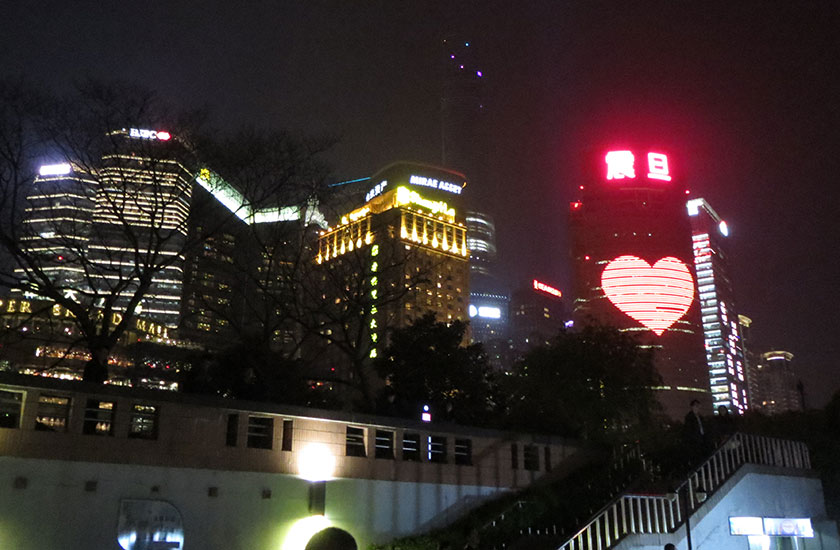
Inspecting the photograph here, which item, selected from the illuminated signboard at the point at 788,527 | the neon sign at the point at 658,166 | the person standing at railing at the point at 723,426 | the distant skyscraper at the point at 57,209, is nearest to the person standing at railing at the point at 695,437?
the person standing at railing at the point at 723,426

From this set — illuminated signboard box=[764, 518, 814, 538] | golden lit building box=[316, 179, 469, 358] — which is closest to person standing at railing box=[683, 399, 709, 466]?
illuminated signboard box=[764, 518, 814, 538]

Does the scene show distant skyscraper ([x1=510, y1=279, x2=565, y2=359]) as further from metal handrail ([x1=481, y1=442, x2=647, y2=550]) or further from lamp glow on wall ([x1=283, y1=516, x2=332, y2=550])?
lamp glow on wall ([x1=283, y1=516, x2=332, y2=550])

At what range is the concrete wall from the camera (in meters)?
Answer: 11.8

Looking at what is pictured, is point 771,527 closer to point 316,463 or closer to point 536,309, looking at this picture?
point 316,463

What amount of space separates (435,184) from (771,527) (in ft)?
332

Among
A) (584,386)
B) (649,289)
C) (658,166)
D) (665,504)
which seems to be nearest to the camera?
(665,504)

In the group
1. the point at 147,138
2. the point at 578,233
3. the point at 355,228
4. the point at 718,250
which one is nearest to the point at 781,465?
the point at 355,228

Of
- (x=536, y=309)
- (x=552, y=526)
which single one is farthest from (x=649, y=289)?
(x=536, y=309)

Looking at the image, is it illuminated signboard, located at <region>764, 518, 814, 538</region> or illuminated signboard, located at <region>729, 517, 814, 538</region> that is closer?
illuminated signboard, located at <region>729, 517, 814, 538</region>

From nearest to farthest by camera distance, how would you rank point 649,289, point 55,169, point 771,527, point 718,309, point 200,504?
1. point 200,504
2. point 771,527
3. point 55,169
4. point 649,289
5. point 718,309

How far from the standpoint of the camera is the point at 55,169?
69.3 feet

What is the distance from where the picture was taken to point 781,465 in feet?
61.1

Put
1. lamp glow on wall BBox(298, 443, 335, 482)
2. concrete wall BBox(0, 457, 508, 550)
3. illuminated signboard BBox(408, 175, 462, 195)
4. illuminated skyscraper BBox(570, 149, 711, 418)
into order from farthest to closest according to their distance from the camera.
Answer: illuminated signboard BBox(408, 175, 462, 195), illuminated skyscraper BBox(570, 149, 711, 418), lamp glow on wall BBox(298, 443, 335, 482), concrete wall BBox(0, 457, 508, 550)

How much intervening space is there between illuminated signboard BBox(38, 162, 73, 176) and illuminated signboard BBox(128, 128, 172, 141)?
6.88ft
